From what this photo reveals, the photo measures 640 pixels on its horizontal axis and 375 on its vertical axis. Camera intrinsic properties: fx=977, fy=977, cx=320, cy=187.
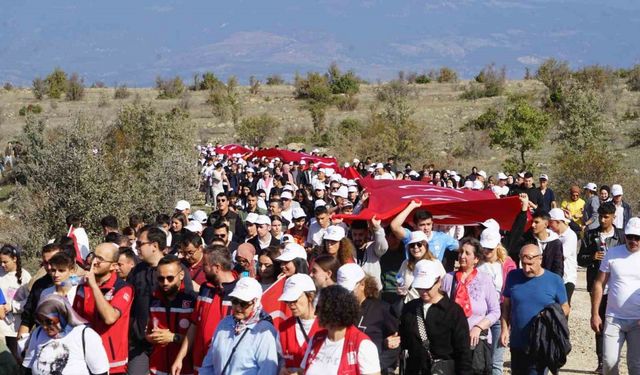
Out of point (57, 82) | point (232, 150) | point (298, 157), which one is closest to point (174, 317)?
point (298, 157)

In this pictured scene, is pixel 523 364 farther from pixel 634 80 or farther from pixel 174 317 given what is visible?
pixel 634 80

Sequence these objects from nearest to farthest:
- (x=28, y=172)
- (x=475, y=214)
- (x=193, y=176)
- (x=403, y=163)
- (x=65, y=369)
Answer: (x=65, y=369)
(x=475, y=214)
(x=28, y=172)
(x=193, y=176)
(x=403, y=163)

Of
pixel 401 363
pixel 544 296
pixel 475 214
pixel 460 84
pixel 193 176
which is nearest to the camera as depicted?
pixel 401 363

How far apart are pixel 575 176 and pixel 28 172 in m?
13.8

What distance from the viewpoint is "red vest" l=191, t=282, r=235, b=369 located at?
724 cm

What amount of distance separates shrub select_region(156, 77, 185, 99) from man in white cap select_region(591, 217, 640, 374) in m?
A: 65.4

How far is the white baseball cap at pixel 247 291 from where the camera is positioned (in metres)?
6.36

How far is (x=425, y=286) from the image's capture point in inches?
279

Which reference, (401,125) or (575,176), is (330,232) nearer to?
(575,176)

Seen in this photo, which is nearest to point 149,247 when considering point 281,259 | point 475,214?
point 281,259

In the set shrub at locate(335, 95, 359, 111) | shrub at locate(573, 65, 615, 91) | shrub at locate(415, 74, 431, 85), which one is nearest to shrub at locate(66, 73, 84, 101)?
shrub at locate(335, 95, 359, 111)

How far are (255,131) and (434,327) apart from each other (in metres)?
43.5

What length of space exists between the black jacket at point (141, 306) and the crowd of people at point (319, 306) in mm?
10

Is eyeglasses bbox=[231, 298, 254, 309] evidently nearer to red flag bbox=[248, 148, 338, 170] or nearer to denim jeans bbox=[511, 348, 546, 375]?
denim jeans bbox=[511, 348, 546, 375]
